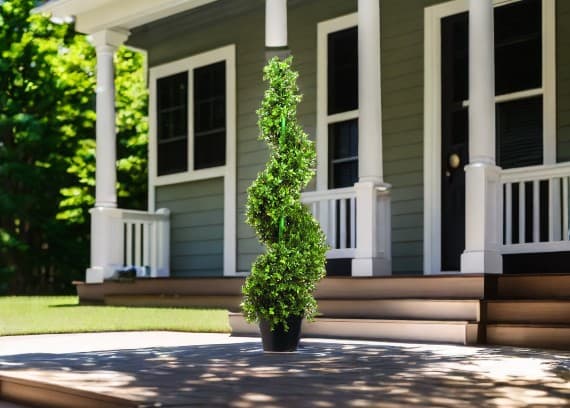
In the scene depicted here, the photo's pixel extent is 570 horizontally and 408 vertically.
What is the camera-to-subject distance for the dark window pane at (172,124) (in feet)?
43.3

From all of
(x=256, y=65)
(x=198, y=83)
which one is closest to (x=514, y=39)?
(x=256, y=65)

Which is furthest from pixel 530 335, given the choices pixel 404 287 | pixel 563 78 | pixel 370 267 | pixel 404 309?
pixel 563 78

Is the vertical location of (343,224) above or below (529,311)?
above

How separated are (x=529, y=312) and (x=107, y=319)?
4.49 metres

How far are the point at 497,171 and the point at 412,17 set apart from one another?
114 inches

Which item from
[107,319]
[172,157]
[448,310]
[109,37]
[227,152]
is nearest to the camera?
[448,310]

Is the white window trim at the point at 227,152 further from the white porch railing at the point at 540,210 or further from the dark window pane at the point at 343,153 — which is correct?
the white porch railing at the point at 540,210

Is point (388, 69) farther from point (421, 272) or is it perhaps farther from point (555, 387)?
point (555, 387)

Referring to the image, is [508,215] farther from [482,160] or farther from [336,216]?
[336,216]

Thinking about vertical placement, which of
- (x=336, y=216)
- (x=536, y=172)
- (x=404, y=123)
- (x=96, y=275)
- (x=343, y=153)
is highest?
(x=404, y=123)

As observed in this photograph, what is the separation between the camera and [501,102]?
9.51 metres

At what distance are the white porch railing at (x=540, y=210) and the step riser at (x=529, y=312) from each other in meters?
1.24

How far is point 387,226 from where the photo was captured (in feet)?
29.3

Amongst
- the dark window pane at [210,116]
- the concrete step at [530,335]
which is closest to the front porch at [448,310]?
the concrete step at [530,335]
